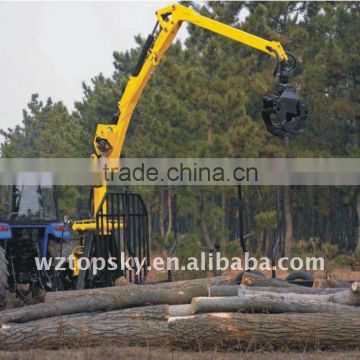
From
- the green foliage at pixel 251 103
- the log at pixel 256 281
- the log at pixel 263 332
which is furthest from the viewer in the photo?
the green foliage at pixel 251 103

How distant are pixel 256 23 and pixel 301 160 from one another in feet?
16.8

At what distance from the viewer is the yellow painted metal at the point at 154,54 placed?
574 inches

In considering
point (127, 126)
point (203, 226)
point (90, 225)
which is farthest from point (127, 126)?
point (203, 226)

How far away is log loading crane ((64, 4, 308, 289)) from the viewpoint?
12773 mm

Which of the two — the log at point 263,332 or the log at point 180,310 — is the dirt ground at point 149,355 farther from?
the log at point 180,310

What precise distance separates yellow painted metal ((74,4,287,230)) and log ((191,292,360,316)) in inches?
215

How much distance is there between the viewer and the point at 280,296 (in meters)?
9.79

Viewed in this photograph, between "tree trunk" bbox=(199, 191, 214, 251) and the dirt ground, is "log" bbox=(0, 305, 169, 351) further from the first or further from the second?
"tree trunk" bbox=(199, 191, 214, 251)

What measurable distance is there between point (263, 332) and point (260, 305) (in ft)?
1.86

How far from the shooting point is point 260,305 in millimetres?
9312

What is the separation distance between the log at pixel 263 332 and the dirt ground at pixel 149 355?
133 mm

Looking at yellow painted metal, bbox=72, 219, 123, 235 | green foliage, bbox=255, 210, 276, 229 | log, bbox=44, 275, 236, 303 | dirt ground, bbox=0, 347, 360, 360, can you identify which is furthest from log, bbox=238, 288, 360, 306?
green foliage, bbox=255, 210, 276, 229

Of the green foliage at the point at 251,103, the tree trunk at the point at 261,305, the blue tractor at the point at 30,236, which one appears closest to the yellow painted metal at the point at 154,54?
the blue tractor at the point at 30,236

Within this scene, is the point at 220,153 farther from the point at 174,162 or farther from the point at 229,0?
the point at 229,0
